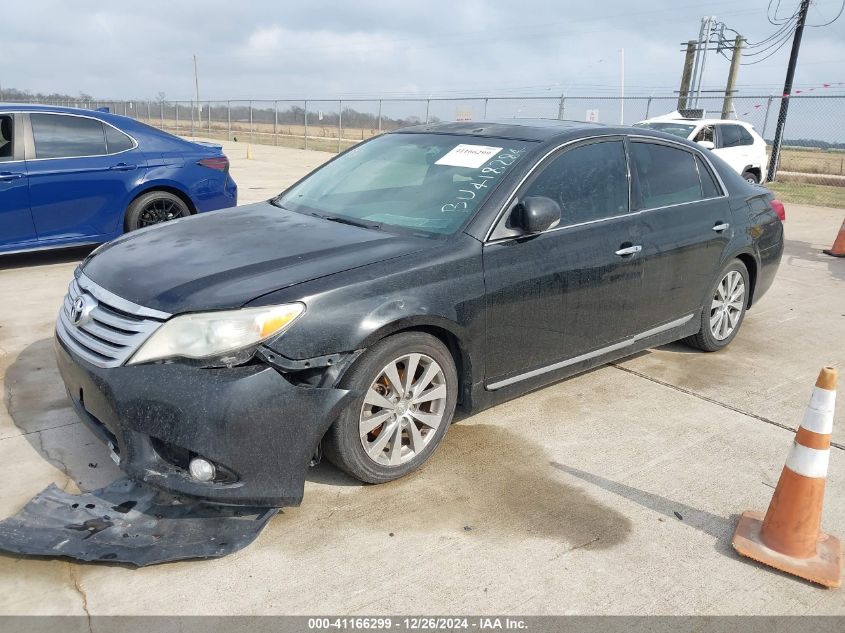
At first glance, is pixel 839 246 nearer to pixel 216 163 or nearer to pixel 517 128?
pixel 517 128

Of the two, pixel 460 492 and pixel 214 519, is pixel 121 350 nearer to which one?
pixel 214 519

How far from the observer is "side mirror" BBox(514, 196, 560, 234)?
11.9 feet

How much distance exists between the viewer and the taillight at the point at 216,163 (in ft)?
25.5

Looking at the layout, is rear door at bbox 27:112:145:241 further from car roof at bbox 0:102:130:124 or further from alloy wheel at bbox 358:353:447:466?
alloy wheel at bbox 358:353:447:466

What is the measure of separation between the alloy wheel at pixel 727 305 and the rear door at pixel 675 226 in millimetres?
293

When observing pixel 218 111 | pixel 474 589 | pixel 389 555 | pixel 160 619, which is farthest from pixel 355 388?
pixel 218 111

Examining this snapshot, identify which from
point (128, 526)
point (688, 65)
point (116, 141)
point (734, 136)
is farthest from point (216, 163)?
point (688, 65)

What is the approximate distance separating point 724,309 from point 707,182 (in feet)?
3.11

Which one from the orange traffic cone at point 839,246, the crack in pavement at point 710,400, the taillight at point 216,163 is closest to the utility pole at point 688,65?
the orange traffic cone at point 839,246

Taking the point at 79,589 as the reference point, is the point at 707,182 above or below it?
above

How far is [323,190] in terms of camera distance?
449 cm

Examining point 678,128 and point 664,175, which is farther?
point 678,128

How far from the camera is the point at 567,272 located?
394 centimetres

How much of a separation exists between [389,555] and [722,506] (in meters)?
1.58
